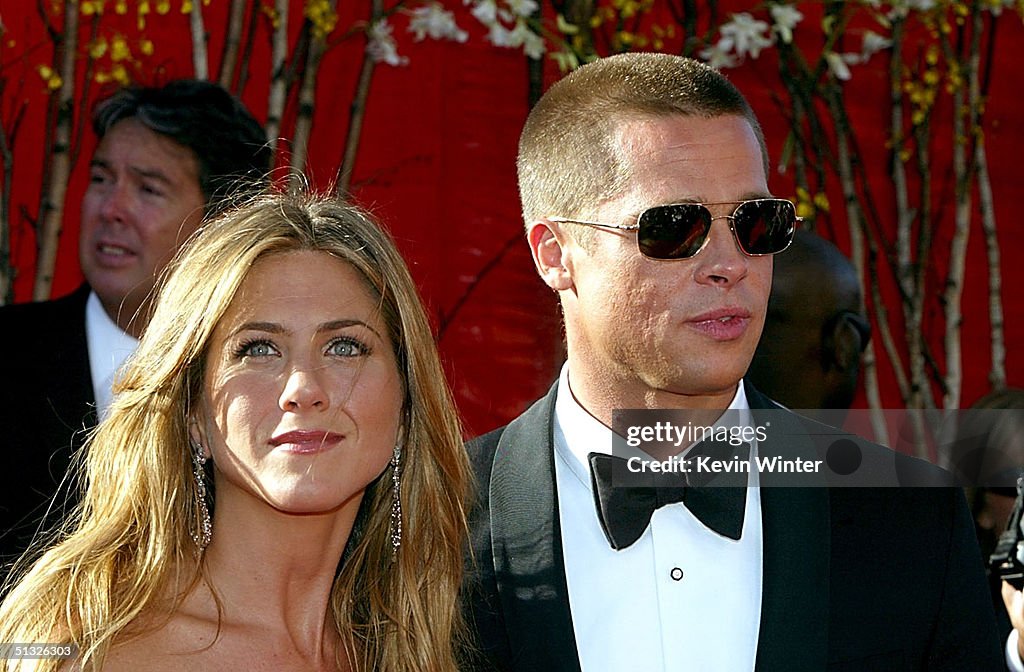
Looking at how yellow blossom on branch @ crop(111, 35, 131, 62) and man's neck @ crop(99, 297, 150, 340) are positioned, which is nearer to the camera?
man's neck @ crop(99, 297, 150, 340)

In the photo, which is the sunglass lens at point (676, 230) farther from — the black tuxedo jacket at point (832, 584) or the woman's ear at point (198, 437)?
the woman's ear at point (198, 437)

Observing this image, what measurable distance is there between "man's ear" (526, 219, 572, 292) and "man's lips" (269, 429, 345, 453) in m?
0.63

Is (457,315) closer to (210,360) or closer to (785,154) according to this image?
(785,154)

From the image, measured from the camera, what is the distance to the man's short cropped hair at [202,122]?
3512 millimetres

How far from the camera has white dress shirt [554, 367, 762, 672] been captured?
2.43 m

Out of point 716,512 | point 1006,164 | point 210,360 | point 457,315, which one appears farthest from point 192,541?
point 1006,164

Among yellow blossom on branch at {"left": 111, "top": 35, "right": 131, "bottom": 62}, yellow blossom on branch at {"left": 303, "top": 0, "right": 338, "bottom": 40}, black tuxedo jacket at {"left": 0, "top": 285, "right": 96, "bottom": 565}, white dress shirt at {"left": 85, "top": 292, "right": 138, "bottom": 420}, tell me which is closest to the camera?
black tuxedo jacket at {"left": 0, "top": 285, "right": 96, "bottom": 565}

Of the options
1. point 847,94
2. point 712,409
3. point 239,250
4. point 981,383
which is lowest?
point 712,409

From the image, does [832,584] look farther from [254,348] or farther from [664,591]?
[254,348]

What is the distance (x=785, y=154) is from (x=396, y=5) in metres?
1.47

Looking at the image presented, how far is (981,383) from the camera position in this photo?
214 inches

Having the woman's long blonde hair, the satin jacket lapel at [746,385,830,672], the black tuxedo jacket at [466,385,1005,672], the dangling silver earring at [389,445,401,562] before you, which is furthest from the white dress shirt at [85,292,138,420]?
the satin jacket lapel at [746,385,830,672]

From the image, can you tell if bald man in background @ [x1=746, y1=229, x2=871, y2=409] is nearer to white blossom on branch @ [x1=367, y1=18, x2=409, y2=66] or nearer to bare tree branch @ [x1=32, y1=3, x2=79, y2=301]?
white blossom on branch @ [x1=367, y1=18, x2=409, y2=66]

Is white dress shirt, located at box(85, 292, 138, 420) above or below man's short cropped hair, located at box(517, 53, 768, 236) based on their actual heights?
below
